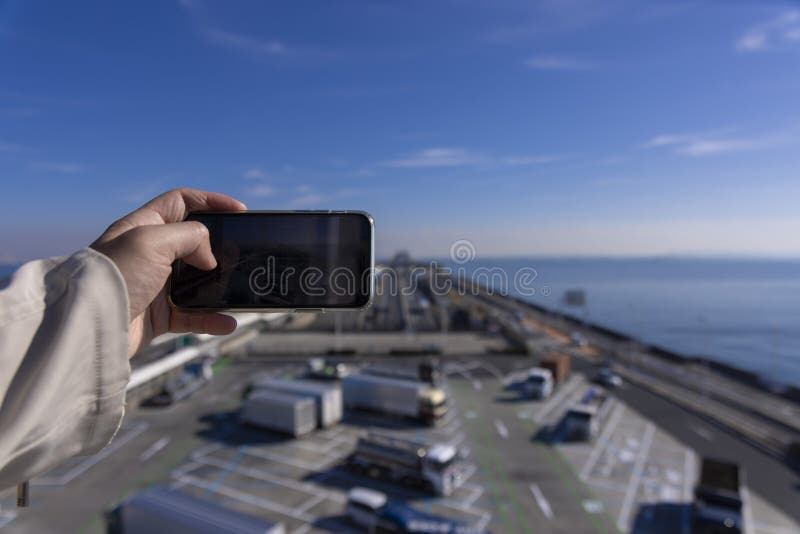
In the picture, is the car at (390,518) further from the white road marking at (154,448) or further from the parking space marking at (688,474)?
the white road marking at (154,448)

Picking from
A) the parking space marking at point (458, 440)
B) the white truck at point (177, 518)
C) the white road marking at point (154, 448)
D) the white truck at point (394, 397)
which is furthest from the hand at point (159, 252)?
the white truck at point (394, 397)

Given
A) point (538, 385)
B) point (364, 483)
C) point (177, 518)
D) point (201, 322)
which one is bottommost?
point (364, 483)

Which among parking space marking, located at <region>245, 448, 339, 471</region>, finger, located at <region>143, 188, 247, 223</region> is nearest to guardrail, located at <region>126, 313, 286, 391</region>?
parking space marking, located at <region>245, 448, 339, 471</region>

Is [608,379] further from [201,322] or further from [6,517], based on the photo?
[201,322]

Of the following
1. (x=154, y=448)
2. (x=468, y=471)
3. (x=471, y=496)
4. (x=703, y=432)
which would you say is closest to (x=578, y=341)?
(x=703, y=432)

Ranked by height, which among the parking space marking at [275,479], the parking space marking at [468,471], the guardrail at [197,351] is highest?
the guardrail at [197,351]

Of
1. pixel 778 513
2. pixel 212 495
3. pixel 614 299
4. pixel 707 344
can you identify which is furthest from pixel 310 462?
pixel 614 299

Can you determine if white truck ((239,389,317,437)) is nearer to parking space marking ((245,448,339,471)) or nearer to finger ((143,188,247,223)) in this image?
parking space marking ((245,448,339,471))
